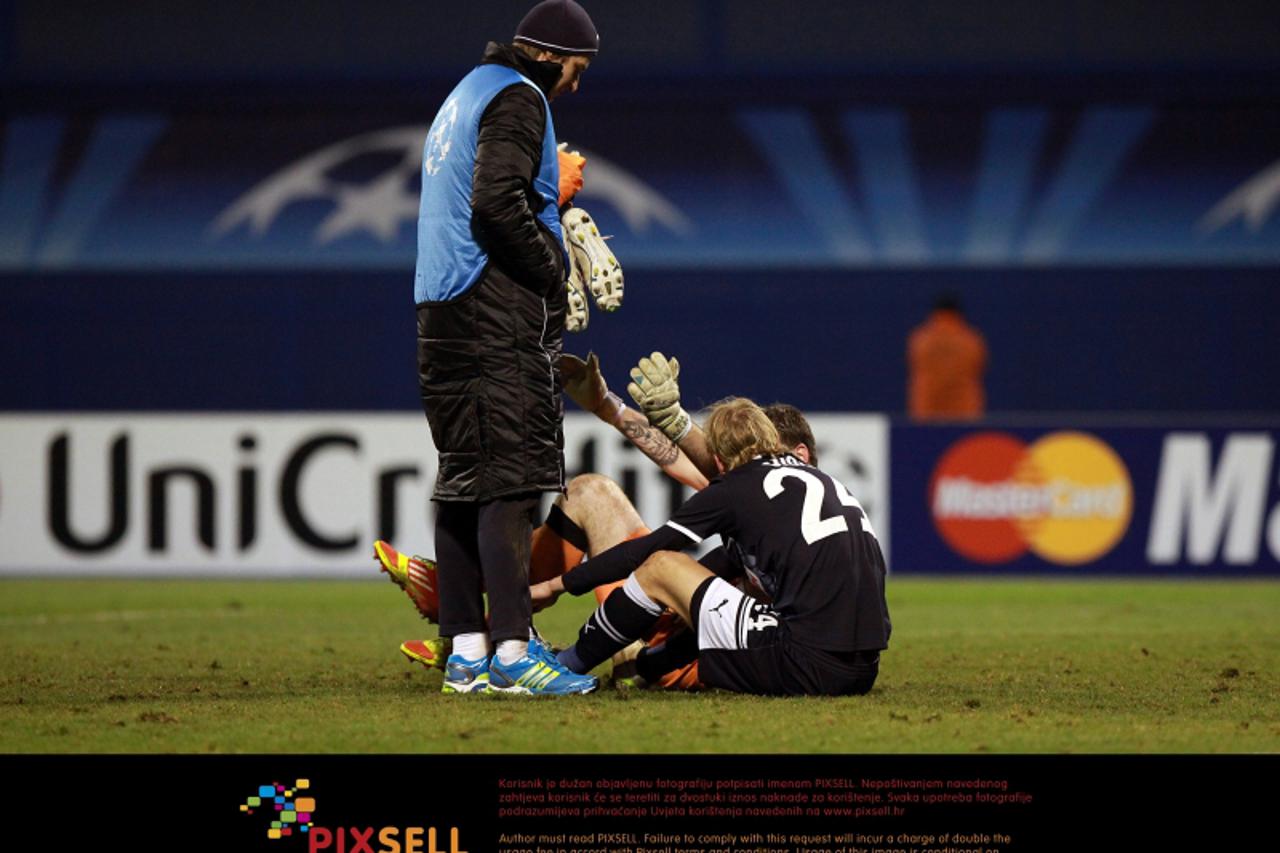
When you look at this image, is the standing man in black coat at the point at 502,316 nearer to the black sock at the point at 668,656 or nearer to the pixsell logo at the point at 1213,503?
the black sock at the point at 668,656

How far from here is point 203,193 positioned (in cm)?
1802

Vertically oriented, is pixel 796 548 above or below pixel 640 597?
above

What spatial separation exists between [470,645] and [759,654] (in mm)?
873

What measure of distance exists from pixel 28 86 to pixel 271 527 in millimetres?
7473

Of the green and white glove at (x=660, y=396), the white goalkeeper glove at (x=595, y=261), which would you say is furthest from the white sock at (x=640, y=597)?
the white goalkeeper glove at (x=595, y=261)

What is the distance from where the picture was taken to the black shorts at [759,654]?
5676mm

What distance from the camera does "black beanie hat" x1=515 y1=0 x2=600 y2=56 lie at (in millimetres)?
5801

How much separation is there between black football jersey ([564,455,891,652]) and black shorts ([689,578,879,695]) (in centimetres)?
5

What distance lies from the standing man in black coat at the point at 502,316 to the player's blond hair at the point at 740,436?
1.55ft

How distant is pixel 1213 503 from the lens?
12055 mm

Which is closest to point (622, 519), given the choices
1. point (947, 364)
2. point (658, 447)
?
point (658, 447)

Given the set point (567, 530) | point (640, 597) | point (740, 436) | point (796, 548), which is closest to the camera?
point (796, 548)

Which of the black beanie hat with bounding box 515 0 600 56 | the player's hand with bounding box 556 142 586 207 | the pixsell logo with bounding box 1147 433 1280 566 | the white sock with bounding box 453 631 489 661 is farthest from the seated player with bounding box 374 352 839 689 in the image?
the pixsell logo with bounding box 1147 433 1280 566

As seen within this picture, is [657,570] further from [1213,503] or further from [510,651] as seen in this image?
[1213,503]
